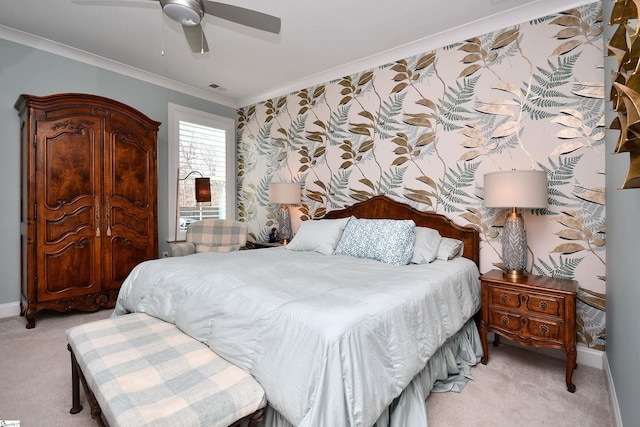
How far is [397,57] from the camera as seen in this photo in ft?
10.7

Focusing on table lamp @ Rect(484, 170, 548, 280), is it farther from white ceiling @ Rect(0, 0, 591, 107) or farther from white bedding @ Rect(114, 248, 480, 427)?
white ceiling @ Rect(0, 0, 591, 107)

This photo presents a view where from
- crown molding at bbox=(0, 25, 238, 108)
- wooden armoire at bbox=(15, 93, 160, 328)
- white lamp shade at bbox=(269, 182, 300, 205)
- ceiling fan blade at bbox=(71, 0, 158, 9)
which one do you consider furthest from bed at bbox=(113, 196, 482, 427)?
crown molding at bbox=(0, 25, 238, 108)

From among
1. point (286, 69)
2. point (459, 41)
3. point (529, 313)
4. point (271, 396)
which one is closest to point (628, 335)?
point (529, 313)

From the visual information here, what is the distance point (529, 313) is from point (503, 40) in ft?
7.15

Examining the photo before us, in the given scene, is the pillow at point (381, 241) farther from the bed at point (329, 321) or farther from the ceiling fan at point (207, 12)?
the ceiling fan at point (207, 12)

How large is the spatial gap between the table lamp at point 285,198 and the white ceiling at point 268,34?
136cm

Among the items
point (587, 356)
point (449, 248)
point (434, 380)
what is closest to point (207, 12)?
point (449, 248)

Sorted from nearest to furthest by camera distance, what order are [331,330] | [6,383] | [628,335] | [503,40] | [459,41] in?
[331,330] < [628,335] < [6,383] < [503,40] < [459,41]

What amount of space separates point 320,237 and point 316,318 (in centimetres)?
175

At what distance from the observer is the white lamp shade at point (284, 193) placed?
12.6 feet

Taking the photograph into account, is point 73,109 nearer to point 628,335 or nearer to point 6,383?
point 6,383

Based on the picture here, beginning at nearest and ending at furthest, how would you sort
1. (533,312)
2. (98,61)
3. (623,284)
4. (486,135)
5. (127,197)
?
1. (623,284)
2. (533,312)
3. (486,135)
4. (127,197)
5. (98,61)

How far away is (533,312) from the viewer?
212cm

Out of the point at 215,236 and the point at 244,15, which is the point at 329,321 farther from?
the point at 215,236
